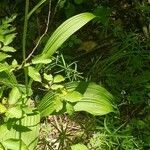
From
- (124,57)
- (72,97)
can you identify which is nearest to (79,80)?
(124,57)

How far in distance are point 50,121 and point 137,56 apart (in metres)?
0.66

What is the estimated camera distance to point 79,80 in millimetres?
2301

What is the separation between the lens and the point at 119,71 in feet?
8.00

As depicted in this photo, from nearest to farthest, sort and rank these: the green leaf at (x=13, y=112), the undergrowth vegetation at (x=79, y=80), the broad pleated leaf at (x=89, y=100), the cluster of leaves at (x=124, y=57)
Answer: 1. the green leaf at (x=13, y=112)
2. the undergrowth vegetation at (x=79, y=80)
3. the broad pleated leaf at (x=89, y=100)
4. the cluster of leaves at (x=124, y=57)

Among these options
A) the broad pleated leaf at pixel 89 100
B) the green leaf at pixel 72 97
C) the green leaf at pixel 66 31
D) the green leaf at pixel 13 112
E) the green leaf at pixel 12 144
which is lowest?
the green leaf at pixel 12 144

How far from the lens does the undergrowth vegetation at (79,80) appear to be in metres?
1.54

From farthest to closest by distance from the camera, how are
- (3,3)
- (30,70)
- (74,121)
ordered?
(3,3), (74,121), (30,70)

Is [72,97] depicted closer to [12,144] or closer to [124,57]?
[12,144]

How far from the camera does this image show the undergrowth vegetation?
154cm

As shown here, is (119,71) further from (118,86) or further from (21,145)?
(21,145)

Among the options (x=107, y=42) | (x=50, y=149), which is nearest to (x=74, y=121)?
(x=50, y=149)

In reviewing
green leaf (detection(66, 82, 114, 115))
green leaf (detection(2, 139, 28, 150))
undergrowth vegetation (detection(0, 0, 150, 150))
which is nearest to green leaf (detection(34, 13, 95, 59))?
undergrowth vegetation (detection(0, 0, 150, 150))

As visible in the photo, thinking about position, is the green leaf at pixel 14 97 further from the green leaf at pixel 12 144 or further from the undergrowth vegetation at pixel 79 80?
the green leaf at pixel 12 144

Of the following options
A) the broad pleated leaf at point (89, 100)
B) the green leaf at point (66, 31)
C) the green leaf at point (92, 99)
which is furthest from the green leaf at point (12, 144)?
the green leaf at point (66, 31)
